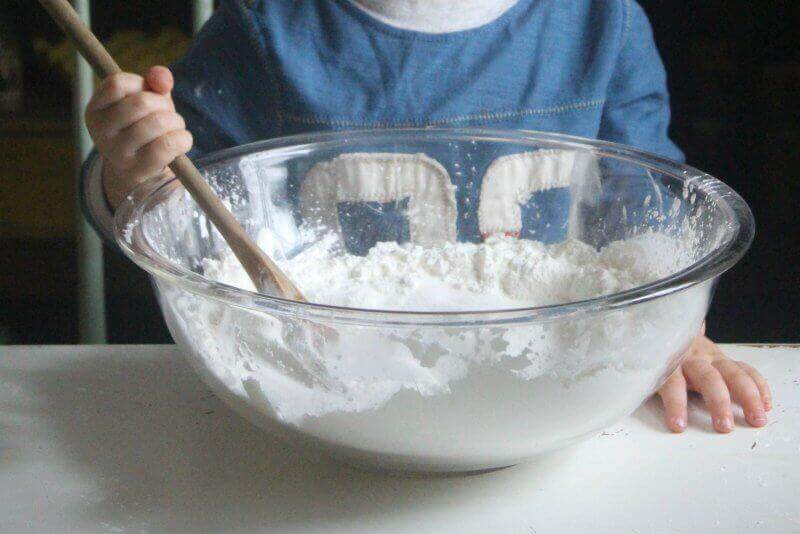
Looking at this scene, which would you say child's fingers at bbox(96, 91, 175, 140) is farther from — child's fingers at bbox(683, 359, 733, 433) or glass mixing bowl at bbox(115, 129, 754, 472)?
child's fingers at bbox(683, 359, 733, 433)

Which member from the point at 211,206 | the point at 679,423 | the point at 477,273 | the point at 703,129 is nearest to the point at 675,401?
the point at 679,423

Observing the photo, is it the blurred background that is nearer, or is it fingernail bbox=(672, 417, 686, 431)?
fingernail bbox=(672, 417, 686, 431)

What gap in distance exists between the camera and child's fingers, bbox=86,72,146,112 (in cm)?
49

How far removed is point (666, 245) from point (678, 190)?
1.3 inches

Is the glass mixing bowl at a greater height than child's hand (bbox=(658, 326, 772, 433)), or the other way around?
the glass mixing bowl

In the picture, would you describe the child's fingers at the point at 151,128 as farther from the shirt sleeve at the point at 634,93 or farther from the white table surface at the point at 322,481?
the shirt sleeve at the point at 634,93

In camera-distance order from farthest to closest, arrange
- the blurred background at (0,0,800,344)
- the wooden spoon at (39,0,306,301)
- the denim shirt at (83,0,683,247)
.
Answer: the blurred background at (0,0,800,344), the denim shirt at (83,0,683,247), the wooden spoon at (39,0,306,301)

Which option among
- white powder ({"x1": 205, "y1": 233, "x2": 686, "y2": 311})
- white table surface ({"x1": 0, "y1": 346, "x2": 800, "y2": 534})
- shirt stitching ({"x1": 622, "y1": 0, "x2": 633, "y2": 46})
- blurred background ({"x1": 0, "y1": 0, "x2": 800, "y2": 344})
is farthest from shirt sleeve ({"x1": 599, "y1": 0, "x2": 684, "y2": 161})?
blurred background ({"x1": 0, "y1": 0, "x2": 800, "y2": 344})

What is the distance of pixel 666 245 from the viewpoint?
1.64ft

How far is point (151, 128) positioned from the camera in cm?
51

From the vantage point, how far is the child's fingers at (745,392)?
0.45 m

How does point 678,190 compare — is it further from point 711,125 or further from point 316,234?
A: point 711,125

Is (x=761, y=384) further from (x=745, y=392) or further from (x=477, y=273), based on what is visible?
(x=477, y=273)

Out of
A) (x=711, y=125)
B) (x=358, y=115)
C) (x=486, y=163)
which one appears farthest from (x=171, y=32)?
(x=486, y=163)
